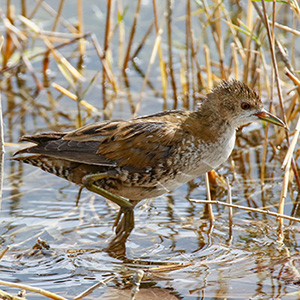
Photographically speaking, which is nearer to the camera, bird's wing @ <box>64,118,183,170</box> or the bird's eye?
bird's wing @ <box>64,118,183,170</box>

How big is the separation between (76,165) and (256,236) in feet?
4.52

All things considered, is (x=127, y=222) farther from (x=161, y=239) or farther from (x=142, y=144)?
(x=142, y=144)

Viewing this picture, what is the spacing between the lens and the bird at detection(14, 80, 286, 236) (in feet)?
14.1

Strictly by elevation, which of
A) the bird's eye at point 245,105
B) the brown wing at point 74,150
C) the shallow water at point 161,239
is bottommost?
the shallow water at point 161,239

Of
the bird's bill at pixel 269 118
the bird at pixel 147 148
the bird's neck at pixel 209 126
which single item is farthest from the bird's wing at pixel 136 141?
the bird's bill at pixel 269 118

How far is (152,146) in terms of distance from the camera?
431cm

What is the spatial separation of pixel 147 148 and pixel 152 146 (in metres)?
0.04

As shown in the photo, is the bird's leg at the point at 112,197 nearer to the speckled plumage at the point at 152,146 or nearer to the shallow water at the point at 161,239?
the speckled plumage at the point at 152,146

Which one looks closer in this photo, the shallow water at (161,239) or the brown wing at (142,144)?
the shallow water at (161,239)

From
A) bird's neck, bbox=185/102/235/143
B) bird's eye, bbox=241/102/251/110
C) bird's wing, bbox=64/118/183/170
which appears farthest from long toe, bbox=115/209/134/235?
bird's eye, bbox=241/102/251/110

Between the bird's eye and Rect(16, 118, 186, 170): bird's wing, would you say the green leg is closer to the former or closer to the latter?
Rect(16, 118, 186, 170): bird's wing

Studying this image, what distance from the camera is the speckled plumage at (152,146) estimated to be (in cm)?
430

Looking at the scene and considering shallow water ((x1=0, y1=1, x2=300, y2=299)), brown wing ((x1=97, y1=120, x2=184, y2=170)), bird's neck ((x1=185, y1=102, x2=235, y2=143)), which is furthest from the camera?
bird's neck ((x1=185, y1=102, x2=235, y2=143))

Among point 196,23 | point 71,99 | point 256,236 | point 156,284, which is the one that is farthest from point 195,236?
point 196,23
